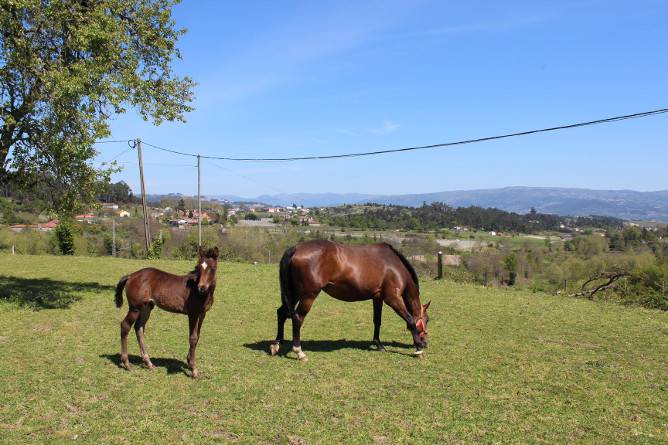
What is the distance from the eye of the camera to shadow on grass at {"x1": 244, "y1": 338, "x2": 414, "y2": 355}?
367 inches

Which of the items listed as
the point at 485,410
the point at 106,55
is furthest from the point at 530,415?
the point at 106,55

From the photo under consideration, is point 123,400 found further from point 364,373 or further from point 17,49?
point 17,49

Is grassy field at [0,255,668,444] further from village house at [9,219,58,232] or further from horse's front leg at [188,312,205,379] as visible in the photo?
village house at [9,219,58,232]

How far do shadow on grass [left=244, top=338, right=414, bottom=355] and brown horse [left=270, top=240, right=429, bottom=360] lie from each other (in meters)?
0.37

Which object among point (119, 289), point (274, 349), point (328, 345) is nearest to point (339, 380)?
point (274, 349)

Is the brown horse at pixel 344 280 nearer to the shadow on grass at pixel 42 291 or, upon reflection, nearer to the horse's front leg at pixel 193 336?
the horse's front leg at pixel 193 336

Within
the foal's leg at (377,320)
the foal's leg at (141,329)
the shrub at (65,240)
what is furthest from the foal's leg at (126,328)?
the shrub at (65,240)

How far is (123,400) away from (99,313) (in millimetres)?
6458

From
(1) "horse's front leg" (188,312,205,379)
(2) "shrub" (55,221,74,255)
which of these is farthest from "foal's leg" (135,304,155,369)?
(2) "shrub" (55,221,74,255)

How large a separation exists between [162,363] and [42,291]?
27.2ft

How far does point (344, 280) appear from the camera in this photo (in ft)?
29.0

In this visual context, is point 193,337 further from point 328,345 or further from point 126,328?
point 328,345

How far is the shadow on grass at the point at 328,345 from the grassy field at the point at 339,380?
2.4 inches

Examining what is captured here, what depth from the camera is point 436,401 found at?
21.5 ft
